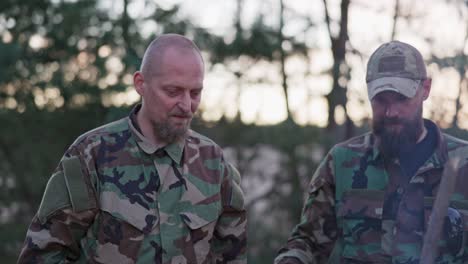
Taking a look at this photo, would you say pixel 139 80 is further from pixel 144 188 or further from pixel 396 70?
pixel 396 70

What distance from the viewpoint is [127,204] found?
3.77 m

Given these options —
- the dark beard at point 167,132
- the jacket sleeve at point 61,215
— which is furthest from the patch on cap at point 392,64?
the jacket sleeve at point 61,215

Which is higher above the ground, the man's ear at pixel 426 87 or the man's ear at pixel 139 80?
the man's ear at pixel 139 80

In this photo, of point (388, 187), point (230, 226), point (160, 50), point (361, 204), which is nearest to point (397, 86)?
point (388, 187)

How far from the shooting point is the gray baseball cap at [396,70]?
13.3 feet

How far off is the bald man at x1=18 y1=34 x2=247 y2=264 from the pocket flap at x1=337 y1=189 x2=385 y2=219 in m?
0.64

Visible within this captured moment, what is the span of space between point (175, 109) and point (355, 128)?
5325mm

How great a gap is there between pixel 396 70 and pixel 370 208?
2.11 ft

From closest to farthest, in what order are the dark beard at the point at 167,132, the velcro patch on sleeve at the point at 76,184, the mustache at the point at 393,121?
the velcro patch on sleeve at the point at 76,184
the dark beard at the point at 167,132
the mustache at the point at 393,121

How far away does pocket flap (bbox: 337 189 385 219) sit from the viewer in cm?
417

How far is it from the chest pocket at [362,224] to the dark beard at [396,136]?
0.21m

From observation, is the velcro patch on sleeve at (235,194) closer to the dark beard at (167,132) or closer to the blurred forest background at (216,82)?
the dark beard at (167,132)

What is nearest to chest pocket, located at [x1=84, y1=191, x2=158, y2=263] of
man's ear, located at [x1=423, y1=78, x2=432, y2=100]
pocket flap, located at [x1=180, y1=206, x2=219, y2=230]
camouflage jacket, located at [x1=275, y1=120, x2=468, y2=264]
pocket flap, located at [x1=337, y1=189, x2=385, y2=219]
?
pocket flap, located at [x1=180, y1=206, x2=219, y2=230]

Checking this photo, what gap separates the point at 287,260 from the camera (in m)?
4.21
